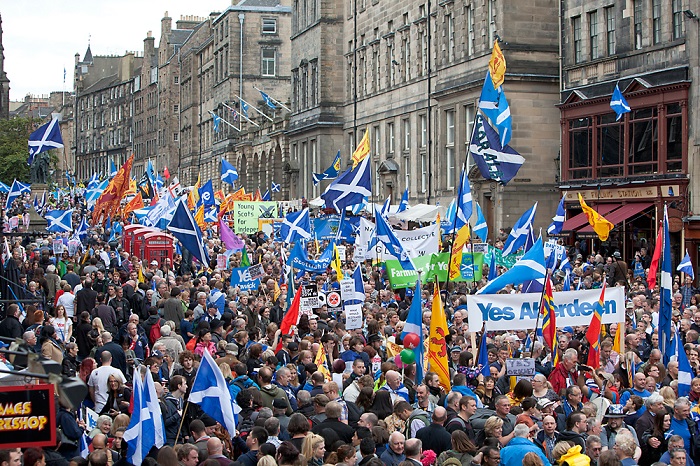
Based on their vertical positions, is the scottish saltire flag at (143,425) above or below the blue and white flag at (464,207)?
below

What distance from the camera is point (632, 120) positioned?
34.2m

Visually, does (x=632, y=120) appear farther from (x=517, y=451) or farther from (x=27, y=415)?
(x=27, y=415)

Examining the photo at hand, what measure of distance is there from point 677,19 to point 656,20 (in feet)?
3.58

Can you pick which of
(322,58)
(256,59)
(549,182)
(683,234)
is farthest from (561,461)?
(256,59)

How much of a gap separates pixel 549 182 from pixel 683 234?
11.1m

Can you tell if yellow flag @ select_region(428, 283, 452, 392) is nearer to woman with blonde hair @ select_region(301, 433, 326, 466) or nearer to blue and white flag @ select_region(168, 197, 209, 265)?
woman with blonde hair @ select_region(301, 433, 326, 466)

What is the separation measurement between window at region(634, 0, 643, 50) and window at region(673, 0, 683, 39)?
160 cm

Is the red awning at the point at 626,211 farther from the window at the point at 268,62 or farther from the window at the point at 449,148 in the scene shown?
the window at the point at 268,62

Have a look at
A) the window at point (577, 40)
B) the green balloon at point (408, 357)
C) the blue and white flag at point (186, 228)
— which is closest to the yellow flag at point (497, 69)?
the blue and white flag at point (186, 228)

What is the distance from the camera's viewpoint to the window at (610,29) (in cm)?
3538

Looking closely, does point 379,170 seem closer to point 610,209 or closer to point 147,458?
point 610,209

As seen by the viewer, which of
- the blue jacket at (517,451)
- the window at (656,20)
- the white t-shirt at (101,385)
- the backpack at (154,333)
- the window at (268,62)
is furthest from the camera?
the window at (268,62)

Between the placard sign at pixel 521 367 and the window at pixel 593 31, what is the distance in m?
25.3

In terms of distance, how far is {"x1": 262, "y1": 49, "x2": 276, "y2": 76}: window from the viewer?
9250cm
